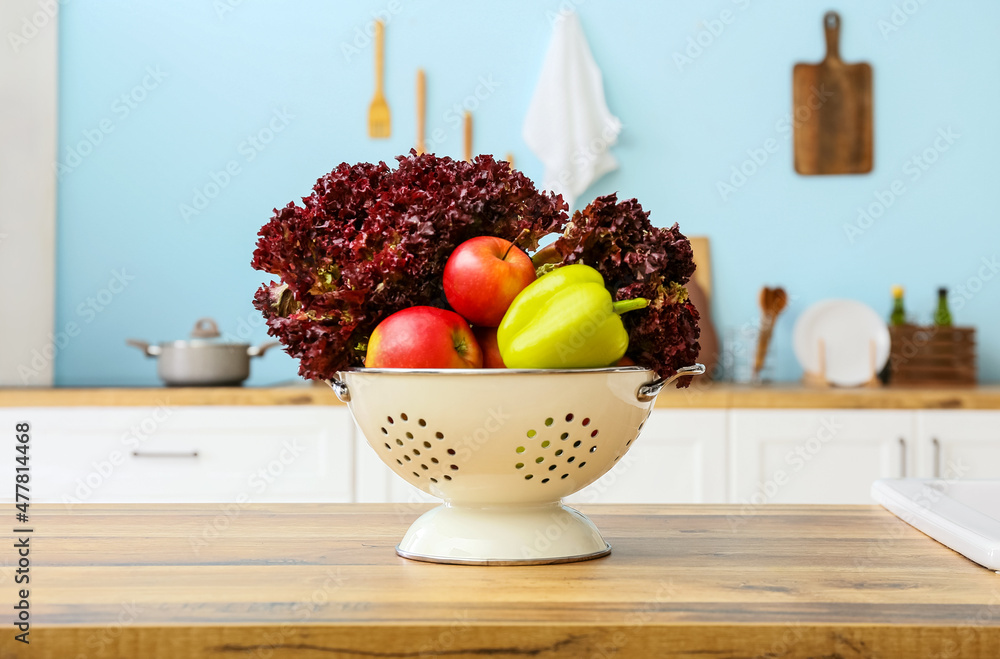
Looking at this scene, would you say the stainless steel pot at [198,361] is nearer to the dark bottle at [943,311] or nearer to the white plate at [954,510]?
the white plate at [954,510]

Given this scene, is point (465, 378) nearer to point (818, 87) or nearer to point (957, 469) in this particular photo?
point (957, 469)

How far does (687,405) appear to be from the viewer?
2.05 meters

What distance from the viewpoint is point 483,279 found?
0.65m

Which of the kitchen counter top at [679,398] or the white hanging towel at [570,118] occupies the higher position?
the white hanging towel at [570,118]

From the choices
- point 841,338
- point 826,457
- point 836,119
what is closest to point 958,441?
point 826,457

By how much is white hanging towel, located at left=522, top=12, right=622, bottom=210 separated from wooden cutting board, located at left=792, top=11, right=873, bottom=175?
56cm

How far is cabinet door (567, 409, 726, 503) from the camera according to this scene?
6.75 ft

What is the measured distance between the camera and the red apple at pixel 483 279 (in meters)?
0.65

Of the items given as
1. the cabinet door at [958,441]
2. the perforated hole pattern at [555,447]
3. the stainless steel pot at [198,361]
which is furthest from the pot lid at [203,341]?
the perforated hole pattern at [555,447]

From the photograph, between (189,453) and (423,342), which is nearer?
(423,342)

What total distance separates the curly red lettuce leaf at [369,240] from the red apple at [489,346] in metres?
0.04

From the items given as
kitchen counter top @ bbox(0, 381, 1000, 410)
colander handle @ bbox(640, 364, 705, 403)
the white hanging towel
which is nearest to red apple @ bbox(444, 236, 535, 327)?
colander handle @ bbox(640, 364, 705, 403)

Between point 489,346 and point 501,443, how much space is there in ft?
0.24

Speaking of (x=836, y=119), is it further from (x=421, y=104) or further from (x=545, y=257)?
(x=545, y=257)
